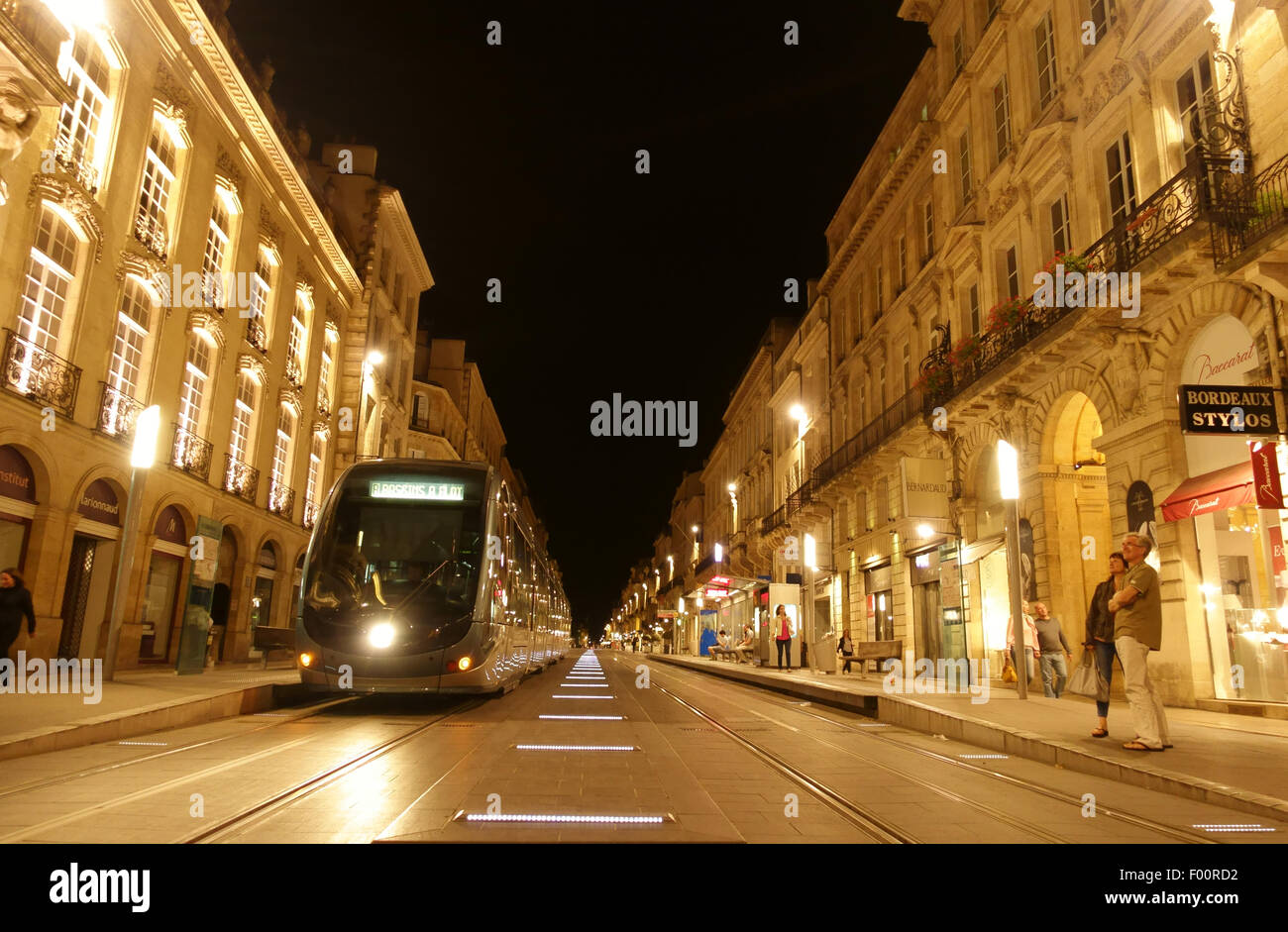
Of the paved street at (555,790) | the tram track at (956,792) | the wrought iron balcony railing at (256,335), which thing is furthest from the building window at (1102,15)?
the wrought iron balcony railing at (256,335)

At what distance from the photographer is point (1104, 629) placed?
7.90 meters

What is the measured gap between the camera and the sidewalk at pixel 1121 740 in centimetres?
583

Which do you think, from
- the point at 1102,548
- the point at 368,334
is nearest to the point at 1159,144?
the point at 1102,548

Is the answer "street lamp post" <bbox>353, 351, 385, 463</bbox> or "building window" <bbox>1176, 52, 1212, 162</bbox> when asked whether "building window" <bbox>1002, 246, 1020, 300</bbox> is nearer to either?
"building window" <bbox>1176, 52, 1212, 162</bbox>

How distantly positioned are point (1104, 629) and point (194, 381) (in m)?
19.7

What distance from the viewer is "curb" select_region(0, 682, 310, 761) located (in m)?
6.74

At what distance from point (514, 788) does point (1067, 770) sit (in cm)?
483

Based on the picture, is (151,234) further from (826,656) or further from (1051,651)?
(1051,651)

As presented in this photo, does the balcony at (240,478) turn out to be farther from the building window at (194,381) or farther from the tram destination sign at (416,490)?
the tram destination sign at (416,490)

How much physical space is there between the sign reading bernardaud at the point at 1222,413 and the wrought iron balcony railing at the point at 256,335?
69.7ft
